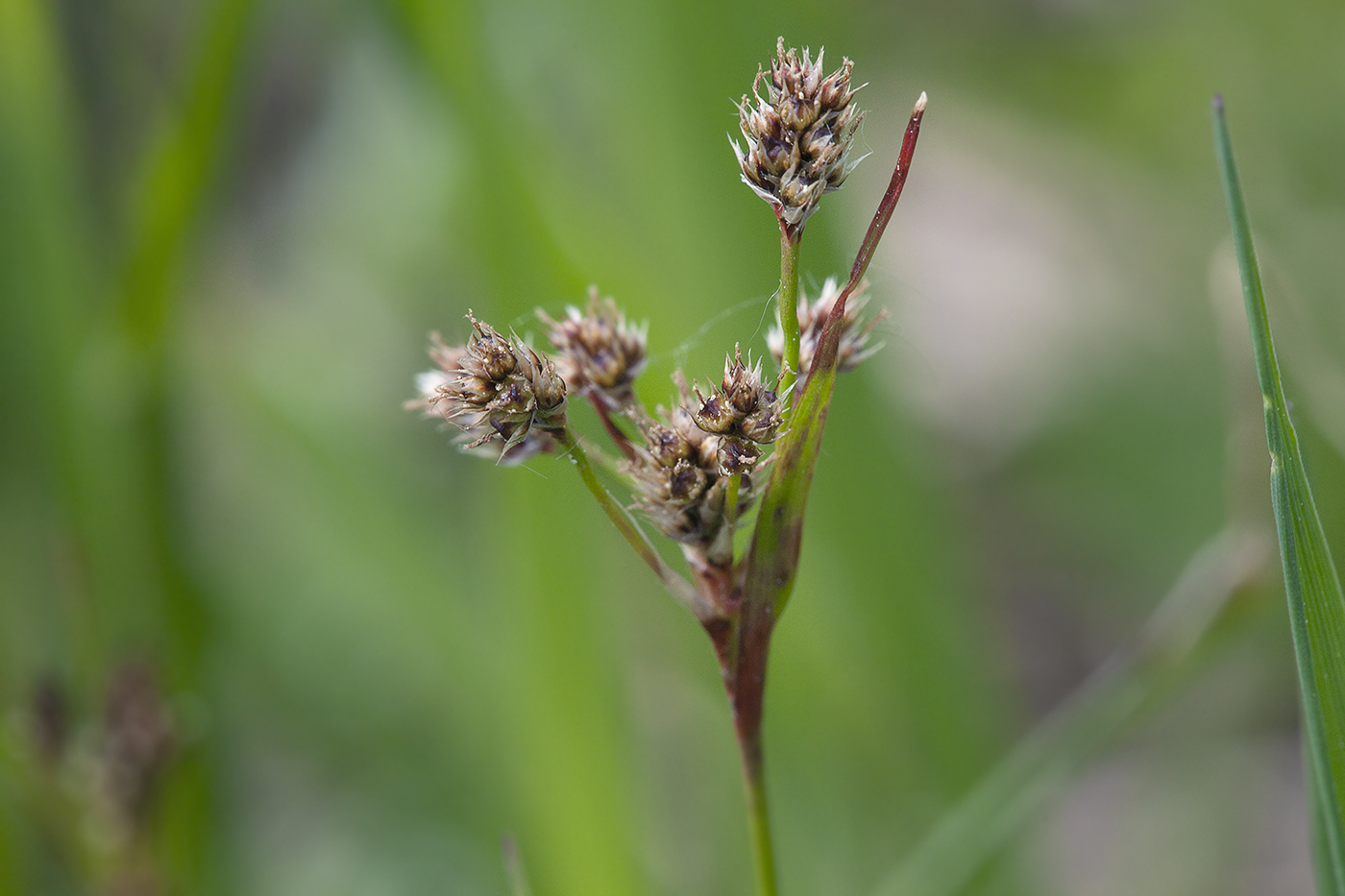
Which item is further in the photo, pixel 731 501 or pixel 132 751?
pixel 132 751

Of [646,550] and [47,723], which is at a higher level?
[47,723]

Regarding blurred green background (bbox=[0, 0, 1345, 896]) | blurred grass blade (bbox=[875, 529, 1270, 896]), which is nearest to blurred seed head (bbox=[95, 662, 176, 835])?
blurred green background (bbox=[0, 0, 1345, 896])

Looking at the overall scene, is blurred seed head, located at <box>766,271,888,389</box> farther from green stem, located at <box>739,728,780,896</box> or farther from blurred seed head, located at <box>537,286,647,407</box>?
green stem, located at <box>739,728,780,896</box>

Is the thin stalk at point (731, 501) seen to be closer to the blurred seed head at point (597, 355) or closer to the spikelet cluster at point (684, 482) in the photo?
the spikelet cluster at point (684, 482)

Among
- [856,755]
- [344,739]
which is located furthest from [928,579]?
[344,739]

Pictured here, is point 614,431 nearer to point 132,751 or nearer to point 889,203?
point 889,203

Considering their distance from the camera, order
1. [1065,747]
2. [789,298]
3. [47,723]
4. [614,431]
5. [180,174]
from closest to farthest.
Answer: [789,298] → [614,431] → [1065,747] → [47,723] → [180,174]

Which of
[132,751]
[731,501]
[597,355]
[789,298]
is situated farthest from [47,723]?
[789,298]

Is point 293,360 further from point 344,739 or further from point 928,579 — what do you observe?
point 928,579
